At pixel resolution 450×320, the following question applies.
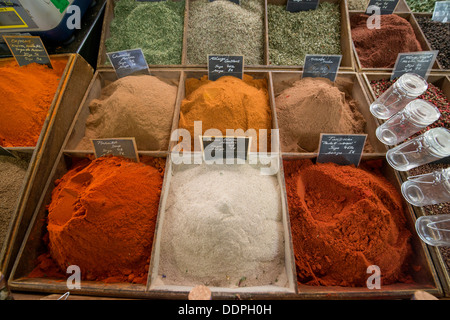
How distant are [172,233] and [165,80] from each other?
101 cm

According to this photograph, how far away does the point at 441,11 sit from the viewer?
1.99 meters

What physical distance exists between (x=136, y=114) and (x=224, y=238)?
79 centimetres

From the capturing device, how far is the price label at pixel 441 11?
1.99 metres

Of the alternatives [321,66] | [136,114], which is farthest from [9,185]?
[321,66]

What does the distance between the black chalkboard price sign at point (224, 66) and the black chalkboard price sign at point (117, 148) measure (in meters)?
0.68

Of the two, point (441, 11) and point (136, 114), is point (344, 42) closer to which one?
point (441, 11)

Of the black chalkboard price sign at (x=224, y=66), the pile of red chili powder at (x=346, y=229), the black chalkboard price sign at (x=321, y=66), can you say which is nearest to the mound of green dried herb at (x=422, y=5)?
the black chalkboard price sign at (x=321, y=66)

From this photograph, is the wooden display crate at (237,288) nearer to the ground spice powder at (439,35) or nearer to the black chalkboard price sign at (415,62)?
the black chalkboard price sign at (415,62)

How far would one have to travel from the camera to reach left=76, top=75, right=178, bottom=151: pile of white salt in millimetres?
1439

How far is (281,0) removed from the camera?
2.06 meters

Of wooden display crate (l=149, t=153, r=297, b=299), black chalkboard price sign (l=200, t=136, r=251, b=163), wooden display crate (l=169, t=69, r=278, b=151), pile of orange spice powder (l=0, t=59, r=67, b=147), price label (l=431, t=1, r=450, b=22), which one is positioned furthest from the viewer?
price label (l=431, t=1, r=450, b=22)

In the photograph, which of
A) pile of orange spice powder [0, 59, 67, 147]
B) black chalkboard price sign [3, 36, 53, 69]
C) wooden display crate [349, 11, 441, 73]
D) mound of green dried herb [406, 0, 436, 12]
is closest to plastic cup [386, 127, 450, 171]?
wooden display crate [349, 11, 441, 73]

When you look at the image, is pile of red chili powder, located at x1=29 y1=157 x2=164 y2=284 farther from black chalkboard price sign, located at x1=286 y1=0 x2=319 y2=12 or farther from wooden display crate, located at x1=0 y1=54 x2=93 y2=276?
black chalkboard price sign, located at x1=286 y1=0 x2=319 y2=12

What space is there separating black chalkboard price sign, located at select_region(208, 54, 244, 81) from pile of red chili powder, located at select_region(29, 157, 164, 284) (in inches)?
33.3
